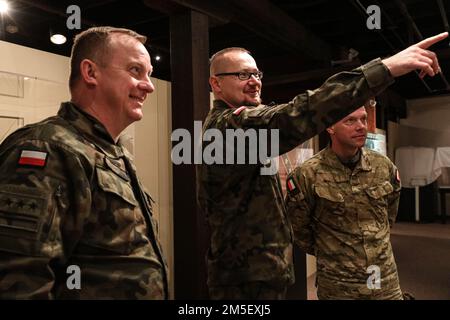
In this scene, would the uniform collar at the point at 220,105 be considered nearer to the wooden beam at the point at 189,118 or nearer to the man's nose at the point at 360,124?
the wooden beam at the point at 189,118

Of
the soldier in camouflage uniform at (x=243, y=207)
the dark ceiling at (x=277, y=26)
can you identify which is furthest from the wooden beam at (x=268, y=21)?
the soldier in camouflage uniform at (x=243, y=207)

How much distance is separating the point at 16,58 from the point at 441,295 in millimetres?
4154

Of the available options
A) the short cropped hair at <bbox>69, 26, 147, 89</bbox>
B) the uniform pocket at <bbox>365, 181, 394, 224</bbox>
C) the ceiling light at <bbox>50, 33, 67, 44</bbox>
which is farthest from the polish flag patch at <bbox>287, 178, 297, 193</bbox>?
the ceiling light at <bbox>50, 33, 67, 44</bbox>

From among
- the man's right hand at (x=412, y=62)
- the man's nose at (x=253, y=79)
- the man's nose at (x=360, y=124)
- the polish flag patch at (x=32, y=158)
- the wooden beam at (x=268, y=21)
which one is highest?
the wooden beam at (x=268, y=21)

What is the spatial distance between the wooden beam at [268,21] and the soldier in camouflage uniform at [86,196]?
1247 millimetres

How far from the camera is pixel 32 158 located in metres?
0.86

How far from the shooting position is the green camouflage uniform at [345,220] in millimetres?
1868

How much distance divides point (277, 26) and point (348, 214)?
6.45ft

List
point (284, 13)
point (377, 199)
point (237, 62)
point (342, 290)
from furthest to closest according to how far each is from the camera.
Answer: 1. point (284, 13)
2. point (377, 199)
3. point (342, 290)
4. point (237, 62)

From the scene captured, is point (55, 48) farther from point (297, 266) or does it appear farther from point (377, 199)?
point (377, 199)

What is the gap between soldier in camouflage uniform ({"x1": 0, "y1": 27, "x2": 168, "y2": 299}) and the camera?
2.69 feet
